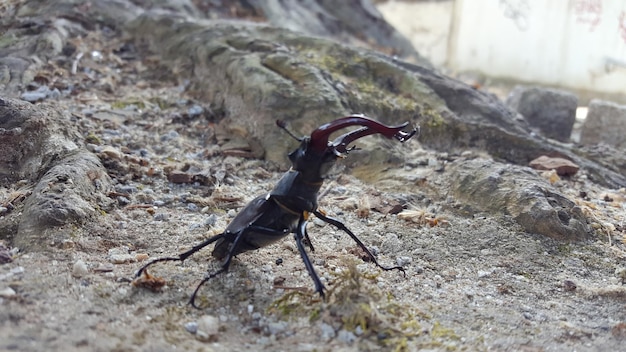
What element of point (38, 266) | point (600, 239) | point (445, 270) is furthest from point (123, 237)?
point (600, 239)

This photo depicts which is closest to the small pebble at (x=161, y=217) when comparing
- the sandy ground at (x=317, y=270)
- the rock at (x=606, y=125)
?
the sandy ground at (x=317, y=270)

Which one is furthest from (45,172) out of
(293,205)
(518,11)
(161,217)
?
(518,11)

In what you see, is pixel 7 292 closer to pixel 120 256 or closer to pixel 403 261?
pixel 120 256

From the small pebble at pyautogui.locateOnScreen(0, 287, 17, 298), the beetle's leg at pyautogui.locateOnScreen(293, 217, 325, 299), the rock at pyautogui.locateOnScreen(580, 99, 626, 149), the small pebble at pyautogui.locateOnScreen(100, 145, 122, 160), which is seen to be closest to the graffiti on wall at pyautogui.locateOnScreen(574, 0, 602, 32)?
the rock at pyautogui.locateOnScreen(580, 99, 626, 149)

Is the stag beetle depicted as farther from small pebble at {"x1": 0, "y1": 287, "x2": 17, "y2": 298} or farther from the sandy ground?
small pebble at {"x1": 0, "y1": 287, "x2": 17, "y2": 298}

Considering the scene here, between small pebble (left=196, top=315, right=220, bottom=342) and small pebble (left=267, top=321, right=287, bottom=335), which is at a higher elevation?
small pebble (left=196, top=315, right=220, bottom=342)
